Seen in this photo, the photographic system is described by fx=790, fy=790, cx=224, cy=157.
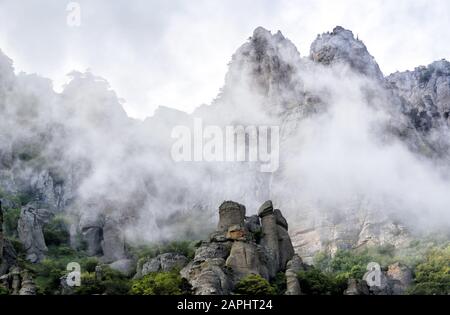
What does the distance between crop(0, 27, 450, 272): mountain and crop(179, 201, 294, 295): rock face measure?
75.2 ft

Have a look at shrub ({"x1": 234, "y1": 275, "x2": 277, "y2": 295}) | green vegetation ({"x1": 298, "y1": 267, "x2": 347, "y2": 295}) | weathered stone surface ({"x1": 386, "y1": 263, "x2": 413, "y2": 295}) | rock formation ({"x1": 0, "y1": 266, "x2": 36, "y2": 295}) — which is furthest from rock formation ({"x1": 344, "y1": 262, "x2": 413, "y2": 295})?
rock formation ({"x1": 0, "y1": 266, "x2": 36, "y2": 295})

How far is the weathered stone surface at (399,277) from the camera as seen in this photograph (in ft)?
A: 233

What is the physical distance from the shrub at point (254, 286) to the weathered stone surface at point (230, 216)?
35.5 ft

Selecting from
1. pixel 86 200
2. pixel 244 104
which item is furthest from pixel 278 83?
pixel 86 200

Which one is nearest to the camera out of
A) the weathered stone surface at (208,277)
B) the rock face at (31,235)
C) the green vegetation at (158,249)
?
the weathered stone surface at (208,277)

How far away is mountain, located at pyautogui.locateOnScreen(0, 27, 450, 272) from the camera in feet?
345

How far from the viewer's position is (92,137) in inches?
4801

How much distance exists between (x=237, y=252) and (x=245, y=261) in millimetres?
1229

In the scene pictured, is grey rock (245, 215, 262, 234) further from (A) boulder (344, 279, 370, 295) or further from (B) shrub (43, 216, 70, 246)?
(B) shrub (43, 216, 70, 246)

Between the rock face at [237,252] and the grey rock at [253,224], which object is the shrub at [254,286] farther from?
the grey rock at [253,224]

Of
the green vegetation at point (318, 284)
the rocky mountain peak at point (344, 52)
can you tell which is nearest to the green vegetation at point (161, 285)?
the green vegetation at point (318, 284)

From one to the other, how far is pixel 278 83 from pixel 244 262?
74648 millimetres

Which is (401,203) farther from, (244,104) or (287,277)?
(287,277)

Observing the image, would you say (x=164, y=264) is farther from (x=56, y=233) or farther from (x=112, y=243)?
(x=56, y=233)
